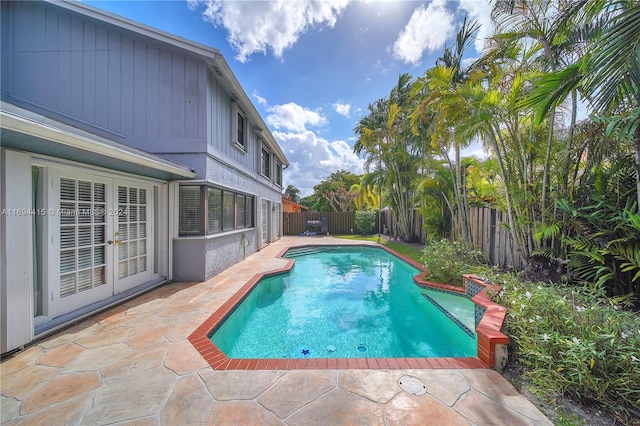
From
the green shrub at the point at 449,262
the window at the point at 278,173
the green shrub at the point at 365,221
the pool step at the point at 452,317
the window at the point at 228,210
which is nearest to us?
the pool step at the point at 452,317

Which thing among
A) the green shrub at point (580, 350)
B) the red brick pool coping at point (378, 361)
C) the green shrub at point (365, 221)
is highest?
the green shrub at point (365, 221)

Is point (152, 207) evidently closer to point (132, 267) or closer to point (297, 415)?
point (132, 267)

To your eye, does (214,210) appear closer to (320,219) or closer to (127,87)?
(127,87)

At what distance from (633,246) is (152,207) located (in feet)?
30.3

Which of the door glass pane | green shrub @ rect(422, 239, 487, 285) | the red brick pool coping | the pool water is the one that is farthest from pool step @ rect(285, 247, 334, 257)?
the red brick pool coping

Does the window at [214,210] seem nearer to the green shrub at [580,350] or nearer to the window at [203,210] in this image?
the window at [203,210]

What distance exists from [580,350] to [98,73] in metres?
10.4

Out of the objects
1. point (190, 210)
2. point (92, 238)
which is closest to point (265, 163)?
point (190, 210)

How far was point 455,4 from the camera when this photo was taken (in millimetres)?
7141

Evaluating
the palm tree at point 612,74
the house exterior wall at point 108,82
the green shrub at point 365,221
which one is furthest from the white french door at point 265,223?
the palm tree at point 612,74

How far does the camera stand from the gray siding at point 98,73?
6.18 metres

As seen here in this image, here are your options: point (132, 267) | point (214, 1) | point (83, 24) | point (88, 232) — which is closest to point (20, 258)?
point (88, 232)

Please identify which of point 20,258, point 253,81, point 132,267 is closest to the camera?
point 20,258

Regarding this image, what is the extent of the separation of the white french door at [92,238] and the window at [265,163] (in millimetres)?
6709
